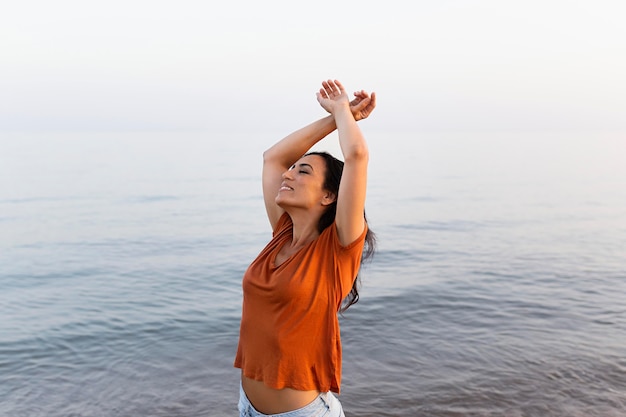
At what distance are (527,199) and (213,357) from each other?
20458 millimetres

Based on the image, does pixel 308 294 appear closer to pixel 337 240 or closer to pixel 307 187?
pixel 337 240

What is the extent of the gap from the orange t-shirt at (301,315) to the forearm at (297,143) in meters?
0.60

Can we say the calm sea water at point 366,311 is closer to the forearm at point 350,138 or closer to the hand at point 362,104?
the hand at point 362,104

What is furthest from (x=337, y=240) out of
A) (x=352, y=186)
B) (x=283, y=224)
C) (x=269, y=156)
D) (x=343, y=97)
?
(x=269, y=156)

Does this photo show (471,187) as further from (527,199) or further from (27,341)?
(27,341)

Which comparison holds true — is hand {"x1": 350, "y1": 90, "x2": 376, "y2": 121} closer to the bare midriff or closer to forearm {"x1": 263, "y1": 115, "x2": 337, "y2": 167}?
forearm {"x1": 263, "y1": 115, "x2": 337, "y2": 167}

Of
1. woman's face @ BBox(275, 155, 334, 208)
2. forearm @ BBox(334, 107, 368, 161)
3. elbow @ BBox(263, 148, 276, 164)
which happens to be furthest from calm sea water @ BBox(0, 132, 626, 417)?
forearm @ BBox(334, 107, 368, 161)

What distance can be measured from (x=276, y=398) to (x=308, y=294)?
1.59 feet

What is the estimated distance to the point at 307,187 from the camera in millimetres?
3084

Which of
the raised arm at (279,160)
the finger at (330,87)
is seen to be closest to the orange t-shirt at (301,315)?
the raised arm at (279,160)

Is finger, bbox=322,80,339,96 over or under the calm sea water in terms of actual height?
over

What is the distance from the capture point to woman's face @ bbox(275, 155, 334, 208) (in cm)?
306

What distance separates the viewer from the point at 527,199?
25.8 metres

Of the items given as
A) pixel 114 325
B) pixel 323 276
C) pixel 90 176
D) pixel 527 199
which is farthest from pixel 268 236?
pixel 90 176
